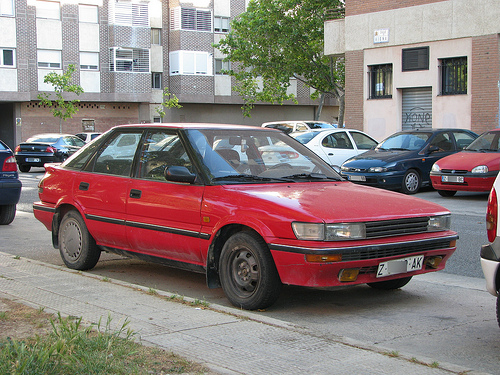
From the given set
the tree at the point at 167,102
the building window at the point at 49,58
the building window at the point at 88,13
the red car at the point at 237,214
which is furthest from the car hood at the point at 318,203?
the building window at the point at 88,13

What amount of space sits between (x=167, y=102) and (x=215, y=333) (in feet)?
144

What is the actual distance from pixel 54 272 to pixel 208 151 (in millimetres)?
1997

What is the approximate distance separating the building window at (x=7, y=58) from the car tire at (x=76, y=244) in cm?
3804

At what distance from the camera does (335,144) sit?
19.1 metres

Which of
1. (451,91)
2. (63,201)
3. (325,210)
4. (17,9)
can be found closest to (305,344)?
(325,210)

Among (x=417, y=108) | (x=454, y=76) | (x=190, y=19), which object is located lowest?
(x=417, y=108)

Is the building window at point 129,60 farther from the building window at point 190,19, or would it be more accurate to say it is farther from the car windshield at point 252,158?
the car windshield at point 252,158

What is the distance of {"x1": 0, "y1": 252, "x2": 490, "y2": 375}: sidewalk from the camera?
160 inches

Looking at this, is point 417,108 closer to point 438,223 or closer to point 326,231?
point 438,223

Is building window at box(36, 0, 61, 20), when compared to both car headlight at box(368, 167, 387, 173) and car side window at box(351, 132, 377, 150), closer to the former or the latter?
car side window at box(351, 132, 377, 150)

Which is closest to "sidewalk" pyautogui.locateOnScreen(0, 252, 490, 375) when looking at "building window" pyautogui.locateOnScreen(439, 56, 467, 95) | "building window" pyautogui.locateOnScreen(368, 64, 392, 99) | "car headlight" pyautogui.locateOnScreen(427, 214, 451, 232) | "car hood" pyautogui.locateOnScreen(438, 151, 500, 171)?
"car headlight" pyautogui.locateOnScreen(427, 214, 451, 232)

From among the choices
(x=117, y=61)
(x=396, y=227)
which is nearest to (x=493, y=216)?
(x=396, y=227)

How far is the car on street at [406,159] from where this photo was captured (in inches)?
643

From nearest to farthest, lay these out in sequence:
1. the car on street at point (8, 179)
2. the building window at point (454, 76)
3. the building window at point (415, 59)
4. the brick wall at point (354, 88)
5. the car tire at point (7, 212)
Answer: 1. the car on street at point (8, 179)
2. the car tire at point (7, 212)
3. the building window at point (454, 76)
4. the building window at point (415, 59)
5. the brick wall at point (354, 88)
